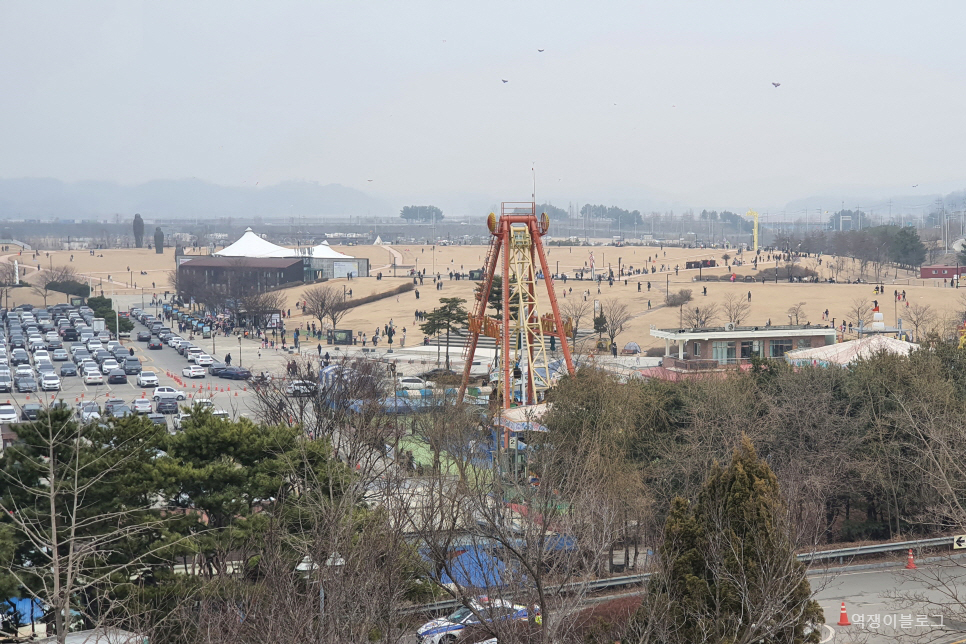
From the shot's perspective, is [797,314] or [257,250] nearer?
[797,314]

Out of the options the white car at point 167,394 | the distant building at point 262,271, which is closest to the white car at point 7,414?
the white car at point 167,394

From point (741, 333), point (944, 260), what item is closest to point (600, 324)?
point (741, 333)

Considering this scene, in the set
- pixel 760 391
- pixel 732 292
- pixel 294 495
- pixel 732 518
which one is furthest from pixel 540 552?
pixel 732 292

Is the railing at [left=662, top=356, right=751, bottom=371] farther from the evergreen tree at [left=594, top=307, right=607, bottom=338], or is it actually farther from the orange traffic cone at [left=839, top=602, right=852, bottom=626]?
the orange traffic cone at [left=839, top=602, right=852, bottom=626]

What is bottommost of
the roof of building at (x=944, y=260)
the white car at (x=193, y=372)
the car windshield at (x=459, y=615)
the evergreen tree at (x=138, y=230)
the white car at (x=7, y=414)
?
the white car at (x=193, y=372)

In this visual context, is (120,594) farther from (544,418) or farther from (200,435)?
(544,418)

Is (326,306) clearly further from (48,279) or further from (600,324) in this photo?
(48,279)

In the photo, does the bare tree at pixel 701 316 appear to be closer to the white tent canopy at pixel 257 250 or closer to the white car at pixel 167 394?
the white car at pixel 167 394
